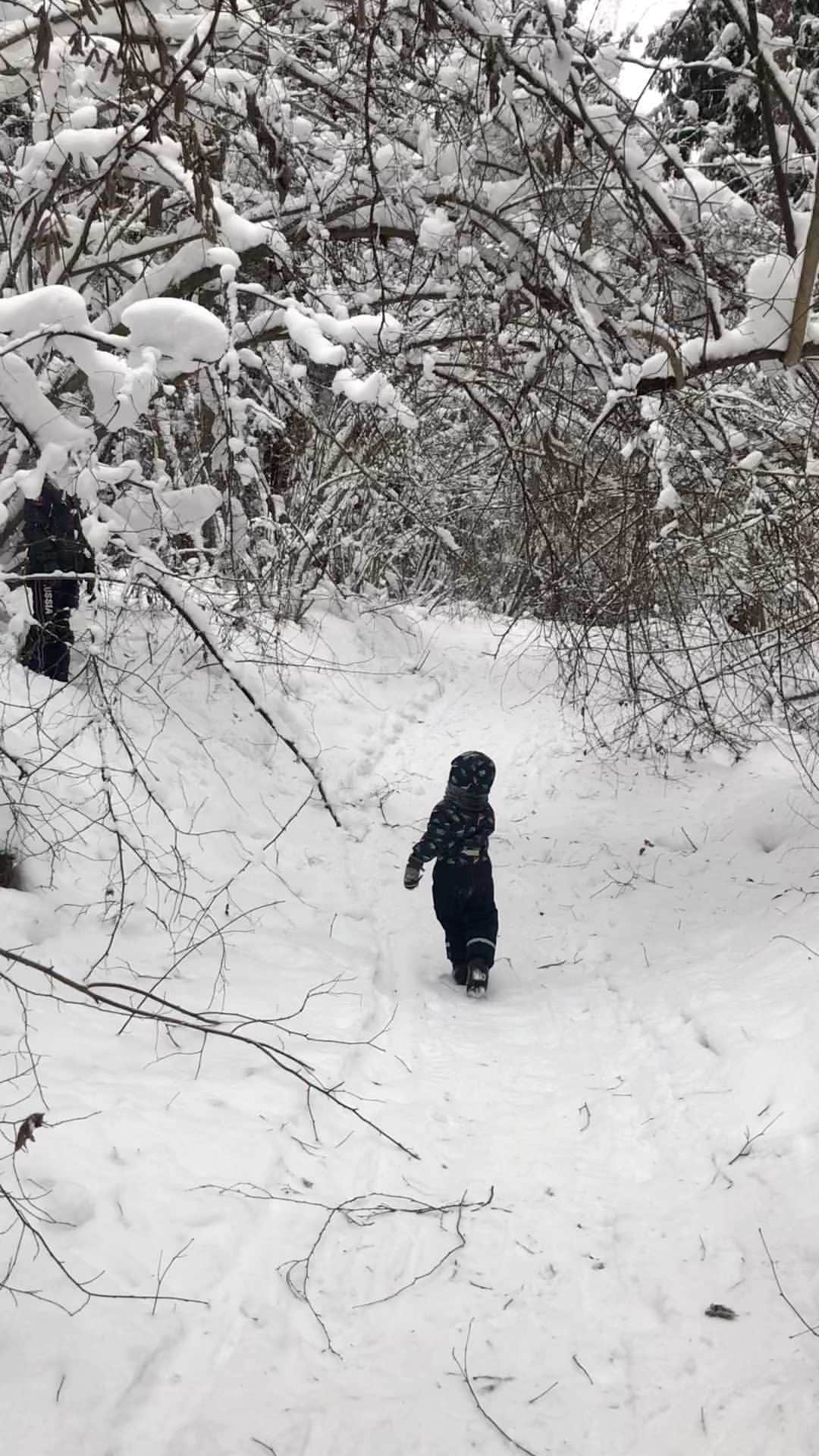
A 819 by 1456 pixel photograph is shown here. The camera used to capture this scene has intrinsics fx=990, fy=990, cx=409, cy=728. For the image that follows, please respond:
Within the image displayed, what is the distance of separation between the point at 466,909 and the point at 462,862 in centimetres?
28

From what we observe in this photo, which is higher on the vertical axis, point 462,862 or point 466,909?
point 462,862

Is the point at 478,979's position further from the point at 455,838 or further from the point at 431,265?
the point at 431,265

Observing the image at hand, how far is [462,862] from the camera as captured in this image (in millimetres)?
5918

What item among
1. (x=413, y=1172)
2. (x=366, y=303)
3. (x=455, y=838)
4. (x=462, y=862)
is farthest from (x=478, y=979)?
(x=366, y=303)

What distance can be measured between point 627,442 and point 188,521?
5.99 ft

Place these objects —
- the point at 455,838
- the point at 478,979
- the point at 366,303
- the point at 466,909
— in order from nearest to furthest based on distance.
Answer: the point at 366,303 → the point at 478,979 → the point at 466,909 → the point at 455,838

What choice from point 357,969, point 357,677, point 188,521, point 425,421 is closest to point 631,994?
point 357,969

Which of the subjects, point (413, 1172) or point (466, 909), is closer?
point (413, 1172)

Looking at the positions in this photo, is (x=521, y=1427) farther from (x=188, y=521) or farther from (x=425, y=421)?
(x=425, y=421)

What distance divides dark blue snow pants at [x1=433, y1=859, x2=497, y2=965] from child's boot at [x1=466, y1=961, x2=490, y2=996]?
4cm

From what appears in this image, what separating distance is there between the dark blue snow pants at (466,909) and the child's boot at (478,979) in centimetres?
4

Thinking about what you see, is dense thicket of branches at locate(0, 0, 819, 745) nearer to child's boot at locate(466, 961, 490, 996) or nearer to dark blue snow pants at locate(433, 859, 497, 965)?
dark blue snow pants at locate(433, 859, 497, 965)

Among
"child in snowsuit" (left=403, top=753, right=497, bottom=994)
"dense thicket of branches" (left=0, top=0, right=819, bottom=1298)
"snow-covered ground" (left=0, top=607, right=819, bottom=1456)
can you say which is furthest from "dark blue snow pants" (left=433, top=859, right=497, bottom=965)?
"dense thicket of branches" (left=0, top=0, right=819, bottom=1298)

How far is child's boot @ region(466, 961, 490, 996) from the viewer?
565 cm
